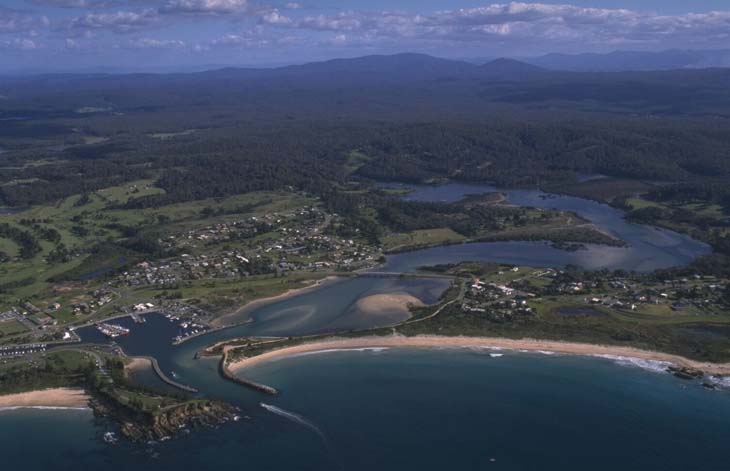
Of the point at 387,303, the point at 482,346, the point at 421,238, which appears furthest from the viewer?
the point at 421,238

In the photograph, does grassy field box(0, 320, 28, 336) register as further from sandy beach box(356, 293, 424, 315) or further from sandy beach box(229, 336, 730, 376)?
sandy beach box(356, 293, 424, 315)

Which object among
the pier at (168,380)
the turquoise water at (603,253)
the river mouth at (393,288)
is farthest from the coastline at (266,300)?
the turquoise water at (603,253)

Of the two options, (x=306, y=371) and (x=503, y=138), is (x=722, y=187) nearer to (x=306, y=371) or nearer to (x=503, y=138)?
(x=503, y=138)

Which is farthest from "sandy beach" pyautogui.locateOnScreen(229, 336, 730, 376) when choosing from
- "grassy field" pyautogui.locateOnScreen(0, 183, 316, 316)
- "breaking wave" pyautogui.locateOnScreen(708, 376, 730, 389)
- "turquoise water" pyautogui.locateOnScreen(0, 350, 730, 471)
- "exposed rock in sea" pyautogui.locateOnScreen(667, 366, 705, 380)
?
"grassy field" pyautogui.locateOnScreen(0, 183, 316, 316)

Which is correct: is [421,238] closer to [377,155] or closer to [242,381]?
[242,381]

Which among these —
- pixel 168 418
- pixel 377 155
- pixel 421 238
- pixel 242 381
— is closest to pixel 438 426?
pixel 242 381
